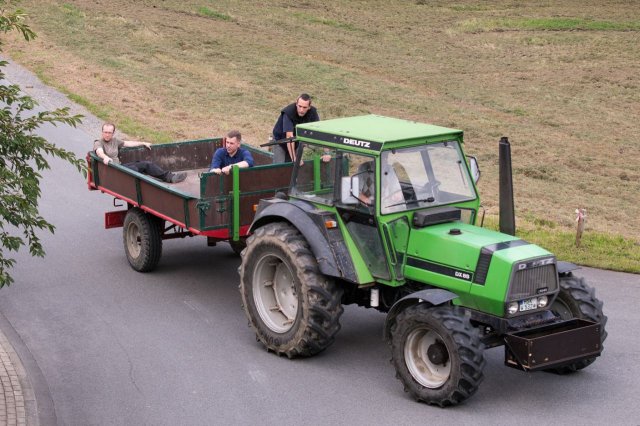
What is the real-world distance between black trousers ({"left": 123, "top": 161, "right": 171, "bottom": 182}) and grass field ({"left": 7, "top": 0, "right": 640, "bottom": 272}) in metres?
5.58

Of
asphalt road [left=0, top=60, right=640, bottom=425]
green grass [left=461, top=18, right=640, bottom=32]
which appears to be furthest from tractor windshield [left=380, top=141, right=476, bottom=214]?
green grass [left=461, top=18, right=640, bottom=32]

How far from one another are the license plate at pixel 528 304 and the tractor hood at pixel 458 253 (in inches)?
17.2

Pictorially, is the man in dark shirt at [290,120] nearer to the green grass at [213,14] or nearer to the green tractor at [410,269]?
the green tractor at [410,269]

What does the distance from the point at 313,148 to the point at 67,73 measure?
63.8 feet

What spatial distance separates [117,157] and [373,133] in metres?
5.27

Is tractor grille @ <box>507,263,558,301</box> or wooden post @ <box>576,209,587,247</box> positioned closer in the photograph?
tractor grille @ <box>507,263,558,301</box>

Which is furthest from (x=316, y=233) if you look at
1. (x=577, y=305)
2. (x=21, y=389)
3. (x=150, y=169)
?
(x=150, y=169)

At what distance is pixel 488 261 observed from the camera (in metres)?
9.32

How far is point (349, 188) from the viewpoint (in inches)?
395

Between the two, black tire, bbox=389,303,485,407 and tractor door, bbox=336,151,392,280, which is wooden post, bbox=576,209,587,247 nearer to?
tractor door, bbox=336,151,392,280

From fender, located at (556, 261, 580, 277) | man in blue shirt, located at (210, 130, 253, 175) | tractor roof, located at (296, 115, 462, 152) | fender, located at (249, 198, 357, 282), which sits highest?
tractor roof, located at (296, 115, 462, 152)

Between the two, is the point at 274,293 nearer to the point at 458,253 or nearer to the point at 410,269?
the point at 410,269

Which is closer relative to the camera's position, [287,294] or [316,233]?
[316,233]

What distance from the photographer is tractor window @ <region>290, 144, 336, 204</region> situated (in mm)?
10461
